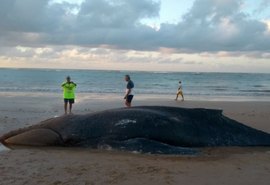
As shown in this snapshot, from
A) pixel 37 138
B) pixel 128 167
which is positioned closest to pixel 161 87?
pixel 37 138

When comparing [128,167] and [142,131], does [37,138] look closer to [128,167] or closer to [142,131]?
[142,131]

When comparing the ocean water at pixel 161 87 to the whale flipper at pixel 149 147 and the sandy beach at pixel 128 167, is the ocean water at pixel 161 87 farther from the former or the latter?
the sandy beach at pixel 128 167

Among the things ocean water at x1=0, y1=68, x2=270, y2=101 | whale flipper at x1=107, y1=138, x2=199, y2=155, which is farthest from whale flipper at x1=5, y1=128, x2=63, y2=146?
ocean water at x1=0, y1=68, x2=270, y2=101

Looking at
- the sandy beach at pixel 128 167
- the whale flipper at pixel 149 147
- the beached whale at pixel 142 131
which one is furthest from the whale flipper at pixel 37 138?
the whale flipper at pixel 149 147

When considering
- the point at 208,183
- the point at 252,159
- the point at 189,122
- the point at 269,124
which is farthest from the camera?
the point at 269,124

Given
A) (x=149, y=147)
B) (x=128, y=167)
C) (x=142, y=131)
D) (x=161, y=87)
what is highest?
(x=142, y=131)

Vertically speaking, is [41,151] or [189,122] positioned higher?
[189,122]

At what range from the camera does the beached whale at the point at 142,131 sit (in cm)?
966

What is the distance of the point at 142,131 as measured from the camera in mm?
9711

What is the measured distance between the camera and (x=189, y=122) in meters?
10.2

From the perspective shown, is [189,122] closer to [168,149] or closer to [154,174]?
[168,149]

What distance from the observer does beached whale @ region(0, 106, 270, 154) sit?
9656mm

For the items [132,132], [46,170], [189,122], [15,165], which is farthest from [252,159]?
[15,165]

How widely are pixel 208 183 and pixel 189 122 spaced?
3.73m
